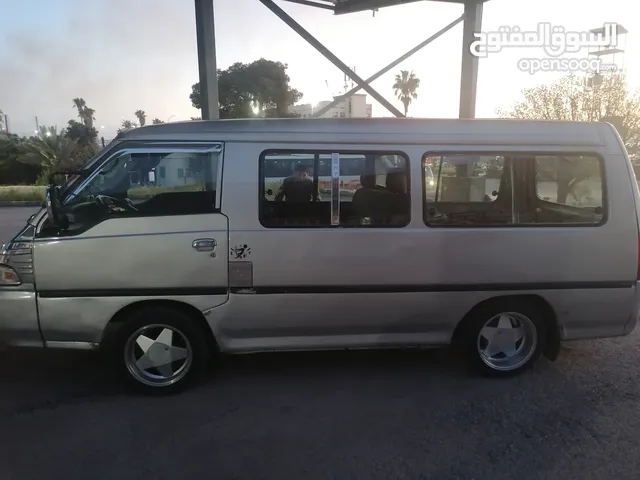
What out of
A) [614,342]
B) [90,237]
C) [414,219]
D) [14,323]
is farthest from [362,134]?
[614,342]

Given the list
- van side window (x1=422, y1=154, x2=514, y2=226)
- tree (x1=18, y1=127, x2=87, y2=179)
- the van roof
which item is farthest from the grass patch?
van side window (x1=422, y1=154, x2=514, y2=226)

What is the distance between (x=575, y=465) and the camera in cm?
289

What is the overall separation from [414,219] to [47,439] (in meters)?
2.88

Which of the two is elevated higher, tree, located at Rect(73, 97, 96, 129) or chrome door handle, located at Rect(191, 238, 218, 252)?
tree, located at Rect(73, 97, 96, 129)

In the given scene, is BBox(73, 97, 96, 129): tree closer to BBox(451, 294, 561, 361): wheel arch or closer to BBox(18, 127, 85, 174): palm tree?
BBox(18, 127, 85, 174): palm tree

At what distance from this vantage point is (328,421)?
3387 mm

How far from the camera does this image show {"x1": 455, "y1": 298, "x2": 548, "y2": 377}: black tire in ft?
12.8

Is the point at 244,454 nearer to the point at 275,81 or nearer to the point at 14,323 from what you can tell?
the point at 14,323

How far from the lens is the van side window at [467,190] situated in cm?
371

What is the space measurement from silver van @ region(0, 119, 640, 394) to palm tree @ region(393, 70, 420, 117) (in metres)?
59.6

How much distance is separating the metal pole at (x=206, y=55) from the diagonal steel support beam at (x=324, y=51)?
2.88 m

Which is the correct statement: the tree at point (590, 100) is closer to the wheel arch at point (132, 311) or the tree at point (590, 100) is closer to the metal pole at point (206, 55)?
the metal pole at point (206, 55)

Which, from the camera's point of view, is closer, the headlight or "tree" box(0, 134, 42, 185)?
the headlight

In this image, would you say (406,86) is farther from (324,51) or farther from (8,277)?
(8,277)
